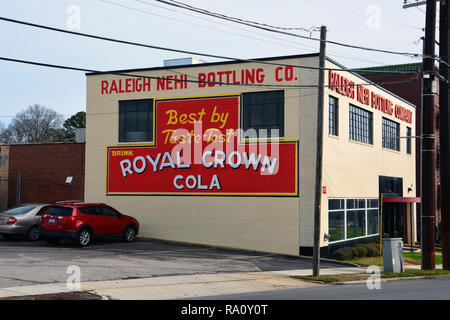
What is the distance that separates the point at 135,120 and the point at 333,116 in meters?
9.14

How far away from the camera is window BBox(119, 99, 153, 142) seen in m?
27.5

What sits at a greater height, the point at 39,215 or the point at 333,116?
the point at 333,116

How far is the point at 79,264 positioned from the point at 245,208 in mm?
9168

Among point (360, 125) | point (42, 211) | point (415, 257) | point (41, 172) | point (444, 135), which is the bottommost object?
point (415, 257)

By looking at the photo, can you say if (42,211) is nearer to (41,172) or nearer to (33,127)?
(41,172)

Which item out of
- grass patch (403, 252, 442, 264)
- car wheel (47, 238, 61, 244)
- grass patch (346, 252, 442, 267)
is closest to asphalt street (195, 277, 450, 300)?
grass patch (346, 252, 442, 267)

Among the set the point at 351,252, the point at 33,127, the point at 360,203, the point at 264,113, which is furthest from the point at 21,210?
the point at 33,127

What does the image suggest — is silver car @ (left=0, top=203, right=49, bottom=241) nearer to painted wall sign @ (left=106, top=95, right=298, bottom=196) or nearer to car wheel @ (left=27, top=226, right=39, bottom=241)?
car wheel @ (left=27, top=226, right=39, bottom=241)

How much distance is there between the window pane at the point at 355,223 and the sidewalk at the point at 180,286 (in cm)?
988

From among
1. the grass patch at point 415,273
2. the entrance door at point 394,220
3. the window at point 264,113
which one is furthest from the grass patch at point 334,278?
the entrance door at point 394,220

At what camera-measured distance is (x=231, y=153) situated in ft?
→ 84.1

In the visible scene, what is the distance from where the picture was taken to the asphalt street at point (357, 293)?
13511mm

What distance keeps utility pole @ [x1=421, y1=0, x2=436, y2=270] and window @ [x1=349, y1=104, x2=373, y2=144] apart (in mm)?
7108
